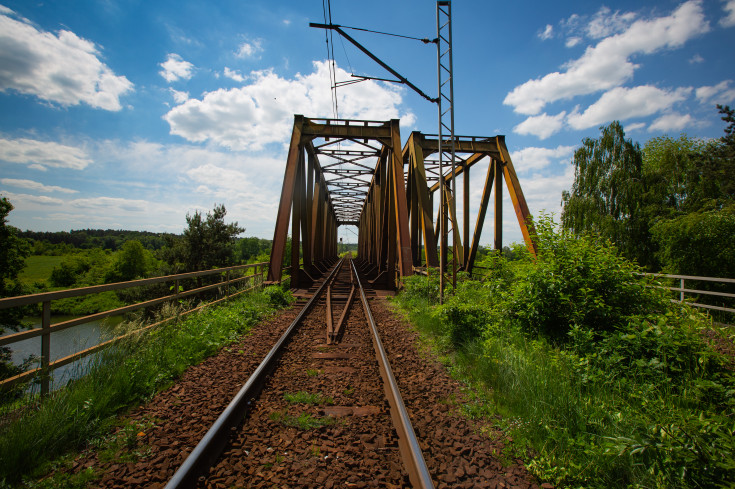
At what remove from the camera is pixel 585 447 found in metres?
2.51

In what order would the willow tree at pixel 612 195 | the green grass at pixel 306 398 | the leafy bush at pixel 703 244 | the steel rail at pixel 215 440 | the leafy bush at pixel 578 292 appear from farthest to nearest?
the willow tree at pixel 612 195 → the leafy bush at pixel 703 244 → the leafy bush at pixel 578 292 → the green grass at pixel 306 398 → the steel rail at pixel 215 440

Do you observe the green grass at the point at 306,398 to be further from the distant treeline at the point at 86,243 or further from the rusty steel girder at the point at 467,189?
the distant treeline at the point at 86,243

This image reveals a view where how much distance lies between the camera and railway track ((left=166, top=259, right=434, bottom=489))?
2.31 m

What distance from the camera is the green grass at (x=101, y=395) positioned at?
7.78ft

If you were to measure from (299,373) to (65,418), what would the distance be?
2268 millimetres

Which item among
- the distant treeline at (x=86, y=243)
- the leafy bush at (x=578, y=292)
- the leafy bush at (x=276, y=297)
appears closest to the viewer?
the leafy bush at (x=578, y=292)

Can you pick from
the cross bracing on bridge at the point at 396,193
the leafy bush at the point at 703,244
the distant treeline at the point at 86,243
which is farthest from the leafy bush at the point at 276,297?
the distant treeline at the point at 86,243

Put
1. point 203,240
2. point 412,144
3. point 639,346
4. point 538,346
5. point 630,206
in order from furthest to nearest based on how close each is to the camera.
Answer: point 203,240 < point 630,206 < point 412,144 < point 538,346 < point 639,346

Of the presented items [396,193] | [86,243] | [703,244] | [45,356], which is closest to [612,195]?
[703,244]

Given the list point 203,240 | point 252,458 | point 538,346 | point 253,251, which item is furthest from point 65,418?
point 253,251

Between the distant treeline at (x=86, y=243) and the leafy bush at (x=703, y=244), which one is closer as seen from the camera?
the leafy bush at (x=703, y=244)

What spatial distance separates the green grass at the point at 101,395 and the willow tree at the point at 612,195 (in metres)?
18.4

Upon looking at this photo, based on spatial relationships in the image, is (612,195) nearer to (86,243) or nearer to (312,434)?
(312,434)

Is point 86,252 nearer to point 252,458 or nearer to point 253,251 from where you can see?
point 253,251
